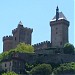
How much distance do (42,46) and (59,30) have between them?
4.14 metres

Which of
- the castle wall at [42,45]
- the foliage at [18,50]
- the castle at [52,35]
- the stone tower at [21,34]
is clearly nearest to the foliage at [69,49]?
the foliage at [18,50]

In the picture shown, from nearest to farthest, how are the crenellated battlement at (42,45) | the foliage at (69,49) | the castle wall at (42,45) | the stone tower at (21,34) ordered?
the foliage at (69,49), the castle wall at (42,45), the crenellated battlement at (42,45), the stone tower at (21,34)

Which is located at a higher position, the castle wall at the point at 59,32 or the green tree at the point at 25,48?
the castle wall at the point at 59,32

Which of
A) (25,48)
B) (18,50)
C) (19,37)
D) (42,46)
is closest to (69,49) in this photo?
(25,48)

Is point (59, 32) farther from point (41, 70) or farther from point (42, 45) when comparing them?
point (41, 70)

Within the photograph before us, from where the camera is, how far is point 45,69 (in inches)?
2635

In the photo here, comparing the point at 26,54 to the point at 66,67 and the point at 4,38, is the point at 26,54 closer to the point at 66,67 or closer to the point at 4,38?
the point at 66,67

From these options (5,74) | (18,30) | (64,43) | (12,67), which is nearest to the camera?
(5,74)

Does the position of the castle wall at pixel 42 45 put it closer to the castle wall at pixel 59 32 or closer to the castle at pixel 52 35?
the castle at pixel 52 35

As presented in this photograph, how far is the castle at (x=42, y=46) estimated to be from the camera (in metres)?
71.8

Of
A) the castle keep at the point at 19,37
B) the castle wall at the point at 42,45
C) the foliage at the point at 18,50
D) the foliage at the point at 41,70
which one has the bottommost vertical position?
the foliage at the point at 41,70

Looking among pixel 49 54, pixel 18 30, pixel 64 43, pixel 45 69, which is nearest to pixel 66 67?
pixel 45 69

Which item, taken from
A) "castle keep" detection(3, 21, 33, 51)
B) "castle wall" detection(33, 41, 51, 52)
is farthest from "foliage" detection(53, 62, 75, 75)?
"castle keep" detection(3, 21, 33, 51)

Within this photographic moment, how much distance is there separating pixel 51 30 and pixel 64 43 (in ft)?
13.8
